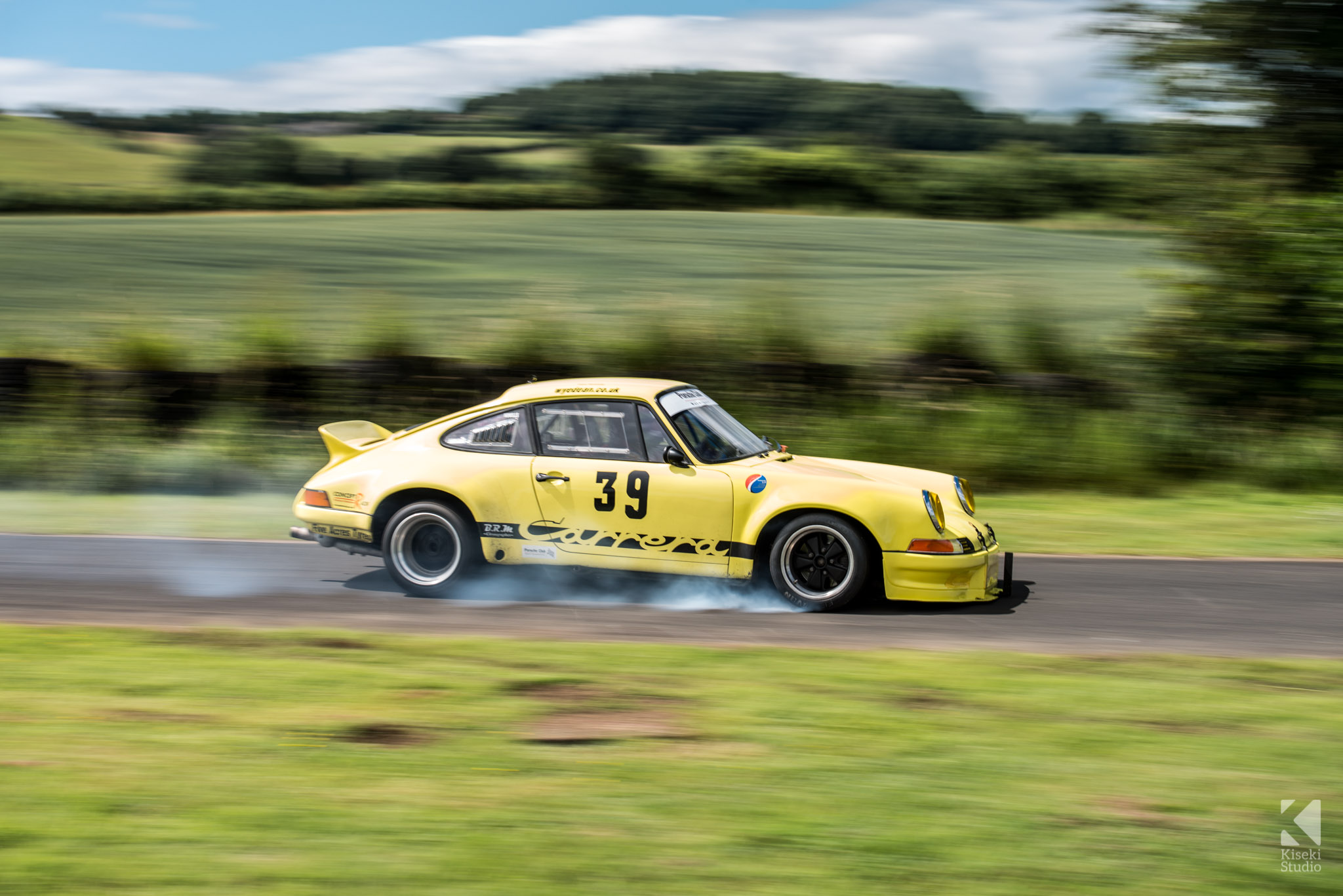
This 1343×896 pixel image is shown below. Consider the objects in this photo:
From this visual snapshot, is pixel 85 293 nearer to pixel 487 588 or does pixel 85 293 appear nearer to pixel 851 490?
pixel 487 588

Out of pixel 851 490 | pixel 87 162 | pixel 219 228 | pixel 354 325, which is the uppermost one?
pixel 87 162

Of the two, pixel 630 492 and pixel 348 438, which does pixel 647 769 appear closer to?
pixel 630 492

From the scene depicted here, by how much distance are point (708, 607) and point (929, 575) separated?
1378 mm


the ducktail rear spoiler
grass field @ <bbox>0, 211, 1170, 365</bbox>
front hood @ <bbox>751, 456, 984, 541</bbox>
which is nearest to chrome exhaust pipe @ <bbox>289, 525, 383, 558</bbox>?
the ducktail rear spoiler

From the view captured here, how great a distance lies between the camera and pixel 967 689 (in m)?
5.40

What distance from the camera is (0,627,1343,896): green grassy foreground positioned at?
137 inches

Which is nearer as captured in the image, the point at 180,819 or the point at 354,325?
the point at 180,819

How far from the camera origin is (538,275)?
82.0ft

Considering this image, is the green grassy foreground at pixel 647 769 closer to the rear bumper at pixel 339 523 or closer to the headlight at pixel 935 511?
the headlight at pixel 935 511

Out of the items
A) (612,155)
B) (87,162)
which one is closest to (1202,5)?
(612,155)

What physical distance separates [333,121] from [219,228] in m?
8.83

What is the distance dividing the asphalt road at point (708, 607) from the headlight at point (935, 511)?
0.59 meters

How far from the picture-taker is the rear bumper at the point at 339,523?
24.5ft
